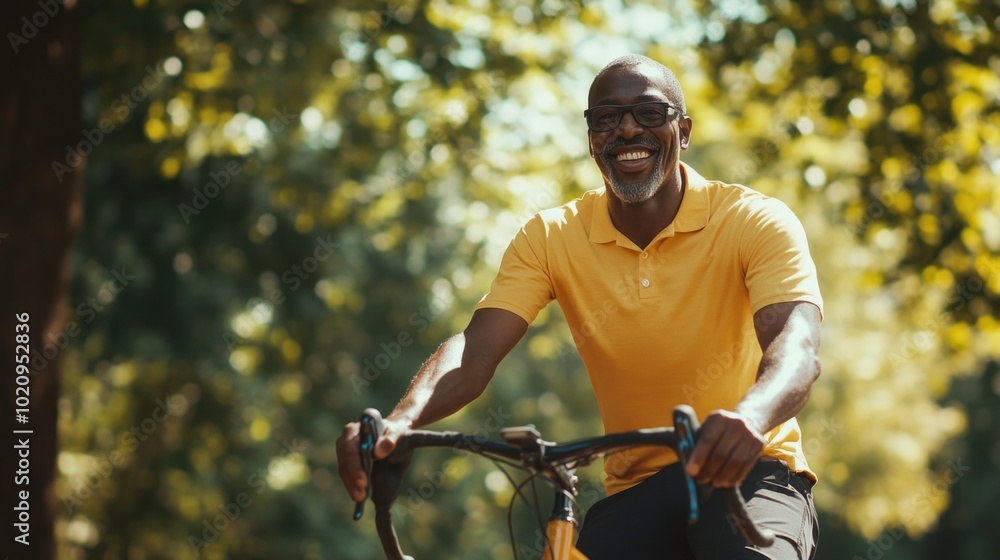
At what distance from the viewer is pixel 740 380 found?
3299 mm

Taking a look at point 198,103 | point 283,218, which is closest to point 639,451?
point 198,103

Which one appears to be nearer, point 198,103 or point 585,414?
point 198,103

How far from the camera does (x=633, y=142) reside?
11.0 feet

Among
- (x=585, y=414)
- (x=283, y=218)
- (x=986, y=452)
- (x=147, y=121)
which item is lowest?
(x=986, y=452)

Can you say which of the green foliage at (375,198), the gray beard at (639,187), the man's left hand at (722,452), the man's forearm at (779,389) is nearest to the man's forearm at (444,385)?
the gray beard at (639,187)

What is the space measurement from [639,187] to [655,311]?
372mm

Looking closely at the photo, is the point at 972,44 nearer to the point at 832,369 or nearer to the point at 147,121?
the point at 147,121

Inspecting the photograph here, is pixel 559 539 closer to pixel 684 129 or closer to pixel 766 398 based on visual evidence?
pixel 766 398

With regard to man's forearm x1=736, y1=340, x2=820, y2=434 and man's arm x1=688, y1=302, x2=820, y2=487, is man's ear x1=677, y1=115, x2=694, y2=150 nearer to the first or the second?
man's arm x1=688, y1=302, x2=820, y2=487

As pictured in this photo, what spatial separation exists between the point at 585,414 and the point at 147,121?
15.3m

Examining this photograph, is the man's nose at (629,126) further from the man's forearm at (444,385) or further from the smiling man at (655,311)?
the man's forearm at (444,385)

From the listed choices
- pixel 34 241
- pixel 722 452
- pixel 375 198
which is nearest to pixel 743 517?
pixel 722 452

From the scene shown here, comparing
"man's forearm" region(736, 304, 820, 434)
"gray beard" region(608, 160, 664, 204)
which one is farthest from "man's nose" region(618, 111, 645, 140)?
"man's forearm" region(736, 304, 820, 434)

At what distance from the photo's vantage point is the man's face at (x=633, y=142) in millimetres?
3336
